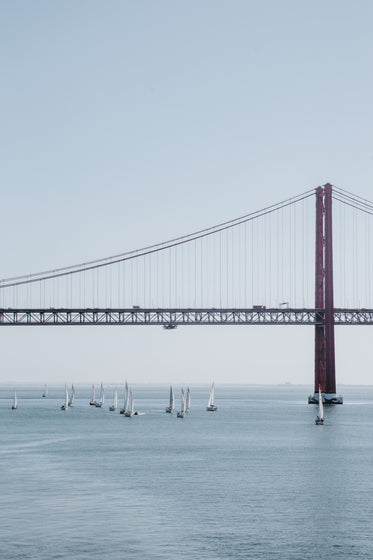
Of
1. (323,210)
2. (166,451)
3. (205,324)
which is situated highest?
(323,210)

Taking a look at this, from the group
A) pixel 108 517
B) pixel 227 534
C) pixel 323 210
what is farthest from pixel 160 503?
pixel 323 210

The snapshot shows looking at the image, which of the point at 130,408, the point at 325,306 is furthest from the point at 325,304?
the point at 130,408

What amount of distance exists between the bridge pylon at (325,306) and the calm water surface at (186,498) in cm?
4666

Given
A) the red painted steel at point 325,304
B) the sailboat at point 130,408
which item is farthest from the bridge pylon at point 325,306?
the sailboat at point 130,408

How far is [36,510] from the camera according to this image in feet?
145

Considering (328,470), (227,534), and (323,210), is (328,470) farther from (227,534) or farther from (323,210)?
(323,210)

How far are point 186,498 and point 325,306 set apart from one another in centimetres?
9050

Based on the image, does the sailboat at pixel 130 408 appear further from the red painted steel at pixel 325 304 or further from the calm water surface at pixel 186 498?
the calm water surface at pixel 186 498

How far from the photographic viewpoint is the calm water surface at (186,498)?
123ft

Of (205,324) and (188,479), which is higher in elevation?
(205,324)

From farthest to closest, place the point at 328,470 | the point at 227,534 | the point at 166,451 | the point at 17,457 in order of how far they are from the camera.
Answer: the point at 166,451
the point at 17,457
the point at 328,470
the point at 227,534

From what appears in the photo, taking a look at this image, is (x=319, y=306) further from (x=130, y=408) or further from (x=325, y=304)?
(x=130, y=408)

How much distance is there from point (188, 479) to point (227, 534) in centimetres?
1680

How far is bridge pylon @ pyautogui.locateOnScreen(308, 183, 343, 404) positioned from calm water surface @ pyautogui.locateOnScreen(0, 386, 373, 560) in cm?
4666
